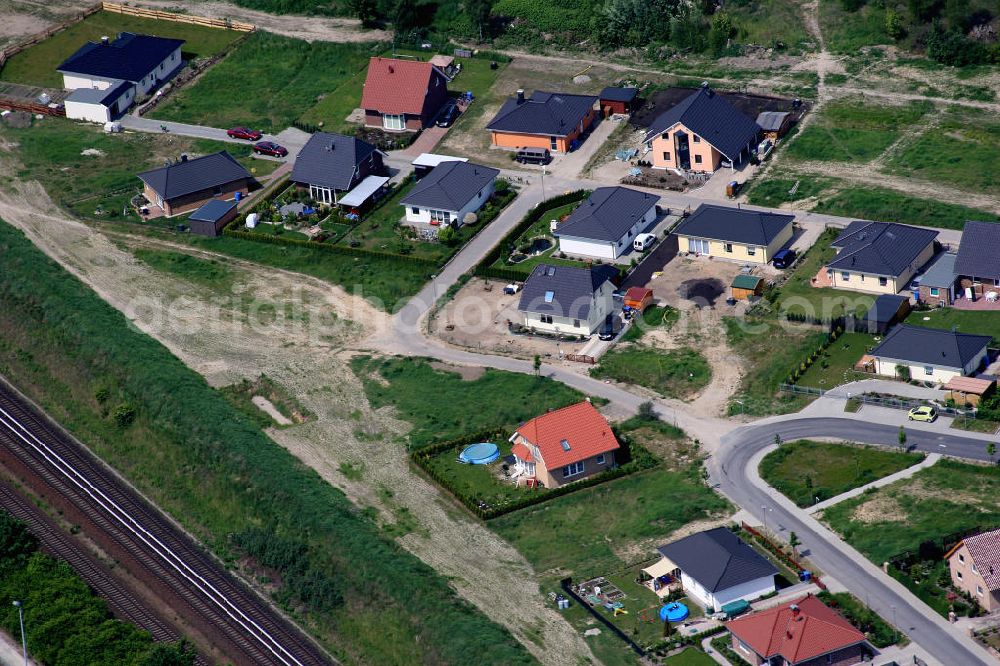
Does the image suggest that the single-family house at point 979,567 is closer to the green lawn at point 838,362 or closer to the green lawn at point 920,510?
the green lawn at point 920,510

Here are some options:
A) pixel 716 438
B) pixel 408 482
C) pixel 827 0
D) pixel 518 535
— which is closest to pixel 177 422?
pixel 408 482

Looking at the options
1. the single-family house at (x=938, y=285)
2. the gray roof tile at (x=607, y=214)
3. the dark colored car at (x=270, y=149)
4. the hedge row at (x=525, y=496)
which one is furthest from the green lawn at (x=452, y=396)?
the dark colored car at (x=270, y=149)

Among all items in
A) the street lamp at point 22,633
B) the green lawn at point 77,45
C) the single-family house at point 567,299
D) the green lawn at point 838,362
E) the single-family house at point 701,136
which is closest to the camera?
the street lamp at point 22,633

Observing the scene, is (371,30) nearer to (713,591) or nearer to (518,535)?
(518,535)

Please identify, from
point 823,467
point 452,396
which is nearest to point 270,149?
point 452,396

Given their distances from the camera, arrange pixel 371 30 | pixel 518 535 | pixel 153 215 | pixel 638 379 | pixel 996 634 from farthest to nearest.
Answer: pixel 371 30
pixel 153 215
pixel 638 379
pixel 518 535
pixel 996 634

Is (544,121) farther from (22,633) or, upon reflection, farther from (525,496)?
(22,633)
